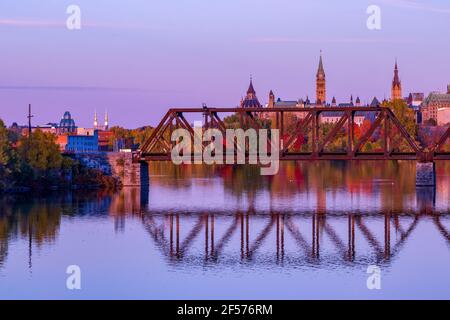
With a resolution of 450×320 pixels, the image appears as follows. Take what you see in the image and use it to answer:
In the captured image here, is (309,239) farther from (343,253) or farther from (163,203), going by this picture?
(163,203)

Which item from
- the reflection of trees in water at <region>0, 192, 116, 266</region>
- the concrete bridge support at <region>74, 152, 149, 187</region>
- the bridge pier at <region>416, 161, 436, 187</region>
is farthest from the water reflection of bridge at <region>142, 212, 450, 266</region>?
the concrete bridge support at <region>74, 152, 149, 187</region>

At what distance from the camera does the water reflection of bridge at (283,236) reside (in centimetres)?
4544

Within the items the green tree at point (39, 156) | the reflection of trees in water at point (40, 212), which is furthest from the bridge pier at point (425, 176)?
the green tree at point (39, 156)

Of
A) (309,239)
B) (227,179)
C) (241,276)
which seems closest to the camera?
(241,276)

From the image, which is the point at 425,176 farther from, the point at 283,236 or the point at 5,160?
the point at 283,236

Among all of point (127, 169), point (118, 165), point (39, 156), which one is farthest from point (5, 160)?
point (127, 169)

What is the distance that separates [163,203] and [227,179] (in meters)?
32.7

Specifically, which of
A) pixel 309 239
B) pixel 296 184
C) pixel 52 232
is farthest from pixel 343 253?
pixel 296 184

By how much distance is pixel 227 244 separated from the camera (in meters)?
49.8

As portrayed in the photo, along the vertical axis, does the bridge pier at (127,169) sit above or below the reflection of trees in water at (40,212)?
above

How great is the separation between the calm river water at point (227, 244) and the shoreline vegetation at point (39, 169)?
397 centimetres

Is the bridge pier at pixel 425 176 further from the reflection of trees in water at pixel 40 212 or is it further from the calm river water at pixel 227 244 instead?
the reflection of trees in water at pixel 40 212

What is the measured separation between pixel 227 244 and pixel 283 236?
395cm
